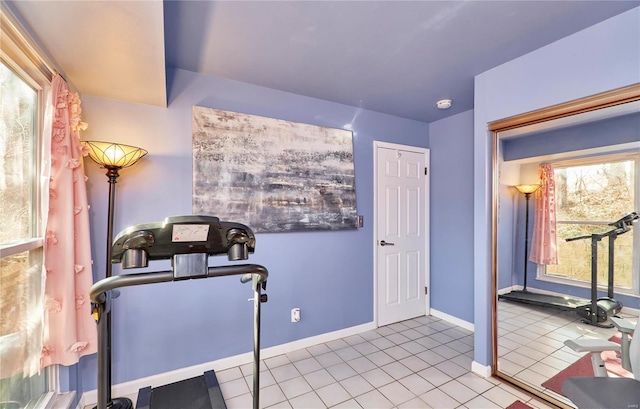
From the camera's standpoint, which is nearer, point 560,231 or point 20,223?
point 20,223

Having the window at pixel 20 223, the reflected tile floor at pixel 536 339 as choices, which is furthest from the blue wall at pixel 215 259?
the reflected tile floor at pixel 536 339

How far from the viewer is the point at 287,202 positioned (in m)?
2.65

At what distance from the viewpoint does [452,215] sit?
342cm

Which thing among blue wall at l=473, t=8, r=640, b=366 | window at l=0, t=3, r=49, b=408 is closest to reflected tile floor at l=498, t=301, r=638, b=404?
blue wall at l=473, t=8, r=640, b=366

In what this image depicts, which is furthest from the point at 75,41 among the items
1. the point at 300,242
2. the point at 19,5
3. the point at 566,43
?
the point at 566,43

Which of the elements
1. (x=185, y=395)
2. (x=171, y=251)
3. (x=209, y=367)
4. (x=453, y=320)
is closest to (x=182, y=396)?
(x=185, y=395)

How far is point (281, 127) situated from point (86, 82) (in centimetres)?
142

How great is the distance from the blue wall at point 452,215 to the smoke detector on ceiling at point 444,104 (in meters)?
0.38

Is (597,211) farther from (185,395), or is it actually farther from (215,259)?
(185,395)

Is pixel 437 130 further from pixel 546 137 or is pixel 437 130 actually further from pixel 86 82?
pixel 86 82

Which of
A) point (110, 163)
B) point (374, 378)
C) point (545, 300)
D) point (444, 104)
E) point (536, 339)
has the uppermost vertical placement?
point (444, 104)

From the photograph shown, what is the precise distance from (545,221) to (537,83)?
3.35 ft

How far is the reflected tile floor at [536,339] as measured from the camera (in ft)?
6.51

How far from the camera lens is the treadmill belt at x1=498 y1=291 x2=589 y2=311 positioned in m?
1.98
